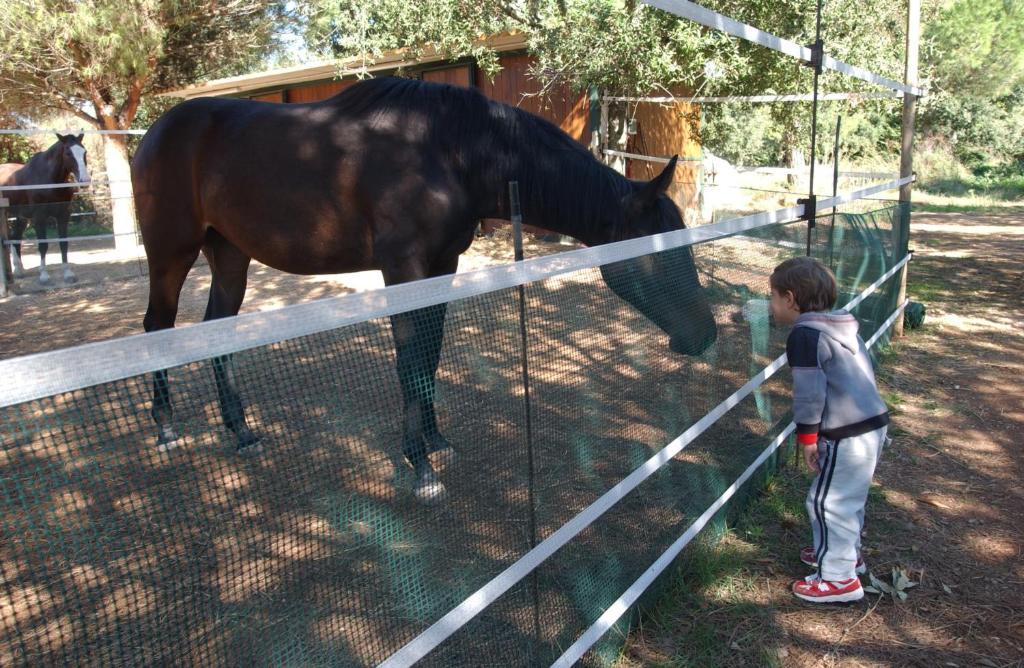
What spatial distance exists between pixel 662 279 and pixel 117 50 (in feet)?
45.6

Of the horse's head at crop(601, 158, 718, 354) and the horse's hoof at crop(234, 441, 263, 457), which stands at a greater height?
the horse's head at crop(601, 158, 718, 354)

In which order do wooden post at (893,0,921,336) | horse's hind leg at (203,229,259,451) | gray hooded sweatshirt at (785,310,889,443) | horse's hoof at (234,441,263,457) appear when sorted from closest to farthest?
horse's hoof at (234,441,263,457), gray hooded sweatshirt at (785,310,889,443), horse's hind leg at (203,229,259,451), wooden post at (893,0,921,336)

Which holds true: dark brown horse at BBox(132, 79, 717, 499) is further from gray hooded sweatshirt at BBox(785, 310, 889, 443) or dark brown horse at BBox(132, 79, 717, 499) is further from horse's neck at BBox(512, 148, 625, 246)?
gray hooded sweatshirt at BBox(785, 310, 889, 443)

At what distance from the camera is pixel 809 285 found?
2805 millimetres

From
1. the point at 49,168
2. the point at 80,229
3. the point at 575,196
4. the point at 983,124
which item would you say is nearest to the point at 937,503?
the point at 575,196

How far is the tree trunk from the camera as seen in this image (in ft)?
45.6

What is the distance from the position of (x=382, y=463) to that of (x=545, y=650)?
0.84 m

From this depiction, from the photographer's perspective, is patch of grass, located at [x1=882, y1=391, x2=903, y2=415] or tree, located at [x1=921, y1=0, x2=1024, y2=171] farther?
tree, located at [x1=921, y1=0, x2=1024, y2=171]

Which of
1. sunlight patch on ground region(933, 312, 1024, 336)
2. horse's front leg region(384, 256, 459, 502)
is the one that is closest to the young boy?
horse's front leg region(384, 256, 459, 502)

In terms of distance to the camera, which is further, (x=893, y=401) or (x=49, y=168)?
(x=49, y=168)

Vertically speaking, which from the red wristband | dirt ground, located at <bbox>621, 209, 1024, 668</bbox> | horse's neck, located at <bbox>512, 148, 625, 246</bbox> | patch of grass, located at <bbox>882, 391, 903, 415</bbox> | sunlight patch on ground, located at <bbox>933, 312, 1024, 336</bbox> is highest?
horse's neck, located at <bbox>512, 148, 625, 246</bbox>

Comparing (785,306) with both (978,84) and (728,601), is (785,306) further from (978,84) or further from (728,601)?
(978,84)

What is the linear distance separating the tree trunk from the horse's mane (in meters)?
11.6

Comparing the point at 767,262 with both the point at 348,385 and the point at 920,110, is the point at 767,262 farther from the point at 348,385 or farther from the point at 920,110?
the point at 920,110
